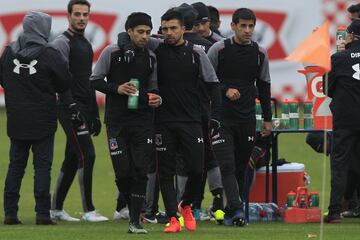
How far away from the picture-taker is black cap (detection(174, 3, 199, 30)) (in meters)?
14.8

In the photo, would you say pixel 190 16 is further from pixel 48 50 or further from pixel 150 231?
pixel 150 231

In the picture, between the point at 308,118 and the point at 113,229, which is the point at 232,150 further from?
the point at 113,229

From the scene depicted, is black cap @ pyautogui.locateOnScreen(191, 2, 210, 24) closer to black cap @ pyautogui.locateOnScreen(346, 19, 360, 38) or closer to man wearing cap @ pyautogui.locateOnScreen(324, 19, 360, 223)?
man wearing cap @ pyautogui.locateOnScreen(324, 19, 360, 223)

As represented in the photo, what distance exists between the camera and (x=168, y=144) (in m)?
13.7

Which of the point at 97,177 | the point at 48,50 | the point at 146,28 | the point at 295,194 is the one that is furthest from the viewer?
the point at 97,177

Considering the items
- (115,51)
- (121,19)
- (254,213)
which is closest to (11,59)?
(115,51)

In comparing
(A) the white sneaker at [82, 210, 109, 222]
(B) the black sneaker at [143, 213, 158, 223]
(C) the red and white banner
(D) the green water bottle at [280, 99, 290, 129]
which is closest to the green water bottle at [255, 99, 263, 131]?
(D) the green water bottle at [280, 99, 290, 129]

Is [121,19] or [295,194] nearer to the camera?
[295,194]

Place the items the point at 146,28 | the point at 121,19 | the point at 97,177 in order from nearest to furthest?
1. the point at 146,28
2. the point at 97,177
3. the point at 121,19

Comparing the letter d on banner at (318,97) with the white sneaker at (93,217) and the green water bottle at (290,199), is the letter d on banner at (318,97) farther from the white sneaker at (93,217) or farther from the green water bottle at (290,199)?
the white sneaker at (93,217)

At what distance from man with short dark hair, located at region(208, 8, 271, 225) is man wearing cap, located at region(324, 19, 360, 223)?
31.6 inches

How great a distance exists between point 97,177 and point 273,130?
20.2ft

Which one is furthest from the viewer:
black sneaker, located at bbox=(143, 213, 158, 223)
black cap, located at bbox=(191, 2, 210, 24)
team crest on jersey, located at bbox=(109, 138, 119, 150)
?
black cap, located at bbox=(191, 2, 210, 24)

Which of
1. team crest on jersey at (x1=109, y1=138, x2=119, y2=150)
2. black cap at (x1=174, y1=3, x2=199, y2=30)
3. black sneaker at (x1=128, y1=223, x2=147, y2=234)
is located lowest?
black sneaker at (x1=128, y1=223, x2=147, y2=234)
